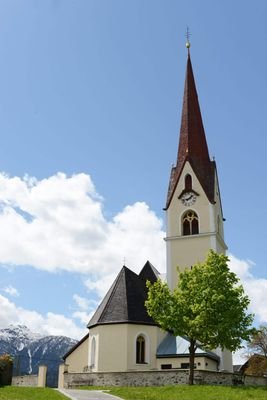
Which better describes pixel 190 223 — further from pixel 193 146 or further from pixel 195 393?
pixel 195 393

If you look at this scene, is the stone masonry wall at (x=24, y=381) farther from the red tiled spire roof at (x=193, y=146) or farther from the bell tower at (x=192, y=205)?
the red tiled spire roof at (x=193, y=146)

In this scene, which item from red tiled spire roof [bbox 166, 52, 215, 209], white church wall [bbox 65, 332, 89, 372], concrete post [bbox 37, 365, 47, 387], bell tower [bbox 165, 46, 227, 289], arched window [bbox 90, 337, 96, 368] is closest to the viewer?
concrete post [bbox 37, 365, 47, 387]

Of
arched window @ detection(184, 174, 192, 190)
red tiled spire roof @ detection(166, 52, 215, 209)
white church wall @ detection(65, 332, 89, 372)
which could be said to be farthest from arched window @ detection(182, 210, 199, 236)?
white church wall @ detection(65, 332, 89, 372)

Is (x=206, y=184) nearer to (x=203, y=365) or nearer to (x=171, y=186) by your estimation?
(x=171, y=186)

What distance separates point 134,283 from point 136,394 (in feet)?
56.9

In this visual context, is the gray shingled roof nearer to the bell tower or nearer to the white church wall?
the white church wall

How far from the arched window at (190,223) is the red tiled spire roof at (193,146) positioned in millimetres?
2268

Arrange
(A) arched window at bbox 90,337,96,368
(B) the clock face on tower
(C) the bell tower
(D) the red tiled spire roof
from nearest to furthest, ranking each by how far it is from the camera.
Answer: (A) arched window at bbox 90,337,96,368 → (C) the bell tower → (B) the clock face on tower → (D) the red tiled spire roof

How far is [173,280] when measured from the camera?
48.5 metres

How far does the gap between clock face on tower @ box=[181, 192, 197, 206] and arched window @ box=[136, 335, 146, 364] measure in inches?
620

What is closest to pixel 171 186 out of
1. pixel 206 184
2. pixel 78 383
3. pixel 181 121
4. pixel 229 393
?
A: pixel 206 184

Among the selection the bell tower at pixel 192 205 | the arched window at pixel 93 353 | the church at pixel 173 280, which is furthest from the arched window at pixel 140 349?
the bell tower at pixel 192 205

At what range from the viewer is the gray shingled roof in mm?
39969

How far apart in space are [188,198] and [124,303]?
578 inches
